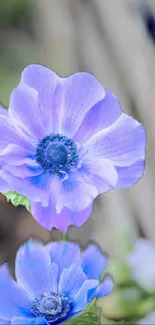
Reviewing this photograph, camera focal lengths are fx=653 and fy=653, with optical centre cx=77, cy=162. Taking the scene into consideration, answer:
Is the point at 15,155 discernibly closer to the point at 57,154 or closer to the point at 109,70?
the point at 57,154

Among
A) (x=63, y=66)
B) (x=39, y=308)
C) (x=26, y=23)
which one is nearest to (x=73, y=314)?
(x=39, y=308)

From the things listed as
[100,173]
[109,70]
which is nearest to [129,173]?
[100,173]

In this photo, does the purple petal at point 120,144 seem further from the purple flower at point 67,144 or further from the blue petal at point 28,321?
the blue petal at point 28,321

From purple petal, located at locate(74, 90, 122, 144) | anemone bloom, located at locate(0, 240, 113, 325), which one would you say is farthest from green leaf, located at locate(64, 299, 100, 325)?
purple petal, located at locate(74, 90, 122, 144)

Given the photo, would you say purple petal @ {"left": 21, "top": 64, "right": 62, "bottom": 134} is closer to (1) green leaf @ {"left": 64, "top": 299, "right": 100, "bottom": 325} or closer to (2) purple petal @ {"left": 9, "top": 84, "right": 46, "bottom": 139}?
(2) purple petal @ {"left": 9, "top": 84, "right": 46, "bottom": 139}

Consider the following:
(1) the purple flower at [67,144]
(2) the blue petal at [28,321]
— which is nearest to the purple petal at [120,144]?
(1) the purple flower at [67,144]

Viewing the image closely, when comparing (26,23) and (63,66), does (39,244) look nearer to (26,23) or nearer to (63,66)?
(63,66)

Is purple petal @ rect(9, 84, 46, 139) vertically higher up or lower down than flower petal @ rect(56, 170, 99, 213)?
higher up
